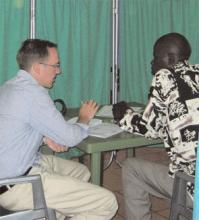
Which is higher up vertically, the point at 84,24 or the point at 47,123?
the point at 84,24

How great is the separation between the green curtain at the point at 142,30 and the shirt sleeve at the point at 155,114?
5.99 feet

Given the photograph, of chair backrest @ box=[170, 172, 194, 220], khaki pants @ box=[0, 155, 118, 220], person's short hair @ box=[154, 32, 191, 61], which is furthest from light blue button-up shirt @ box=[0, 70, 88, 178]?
person's short hair @ box=[154, 32, 191, 61]

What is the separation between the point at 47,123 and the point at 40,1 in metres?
1.90

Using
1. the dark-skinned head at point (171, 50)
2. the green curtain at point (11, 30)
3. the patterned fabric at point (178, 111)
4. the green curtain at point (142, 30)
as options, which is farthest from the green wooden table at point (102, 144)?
the green curtain at point (142, 30)

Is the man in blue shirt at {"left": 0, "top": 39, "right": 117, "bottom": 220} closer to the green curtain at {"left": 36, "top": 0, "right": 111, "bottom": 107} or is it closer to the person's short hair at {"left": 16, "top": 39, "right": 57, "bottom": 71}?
the person's short hair at {"left": 16, "top": 39, "right": 57, "bottom": 71}

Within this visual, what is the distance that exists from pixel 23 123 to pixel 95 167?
→ 54cm

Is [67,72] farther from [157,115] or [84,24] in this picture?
[157,115]

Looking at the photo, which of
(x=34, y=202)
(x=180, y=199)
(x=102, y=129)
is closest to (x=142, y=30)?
(x=102, y=129)

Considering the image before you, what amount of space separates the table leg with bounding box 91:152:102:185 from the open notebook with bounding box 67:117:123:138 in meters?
0.13

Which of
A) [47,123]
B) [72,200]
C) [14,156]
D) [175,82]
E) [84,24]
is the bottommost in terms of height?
[72,200]

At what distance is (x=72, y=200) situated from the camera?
2.15m

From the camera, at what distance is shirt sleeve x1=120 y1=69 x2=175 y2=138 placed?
6.93 feet

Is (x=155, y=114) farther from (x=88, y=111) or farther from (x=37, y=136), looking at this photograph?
(x=37, y=136)

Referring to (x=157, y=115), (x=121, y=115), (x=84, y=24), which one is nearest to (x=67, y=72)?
(x=84, y=24)
